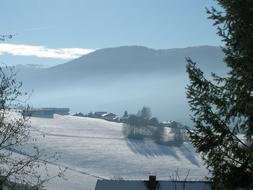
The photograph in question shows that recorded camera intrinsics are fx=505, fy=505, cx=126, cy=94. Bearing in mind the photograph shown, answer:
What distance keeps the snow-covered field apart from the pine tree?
4024 centimetres

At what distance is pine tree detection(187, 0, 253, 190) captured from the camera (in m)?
8.91

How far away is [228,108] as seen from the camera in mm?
9633

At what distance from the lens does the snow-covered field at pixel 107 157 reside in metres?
71.6

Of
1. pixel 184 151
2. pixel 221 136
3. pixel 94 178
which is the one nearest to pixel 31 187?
pixel 221 136

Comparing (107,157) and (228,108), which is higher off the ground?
(228,108)

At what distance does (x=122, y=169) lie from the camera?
80250 millimetres

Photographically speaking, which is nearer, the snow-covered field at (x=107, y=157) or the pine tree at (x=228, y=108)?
the pine tree at (x=228, y=108)

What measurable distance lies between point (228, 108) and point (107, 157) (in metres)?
79.2

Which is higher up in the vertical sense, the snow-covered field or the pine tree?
the pine tree

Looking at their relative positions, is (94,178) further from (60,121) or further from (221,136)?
(60,121)

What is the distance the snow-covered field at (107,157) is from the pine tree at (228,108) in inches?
1584

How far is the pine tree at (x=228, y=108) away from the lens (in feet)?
29.2

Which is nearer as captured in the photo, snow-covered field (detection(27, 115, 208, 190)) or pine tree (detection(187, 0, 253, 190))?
pine tree (detection(187, 0, 253, 190))

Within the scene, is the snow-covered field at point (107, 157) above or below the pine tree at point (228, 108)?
below
